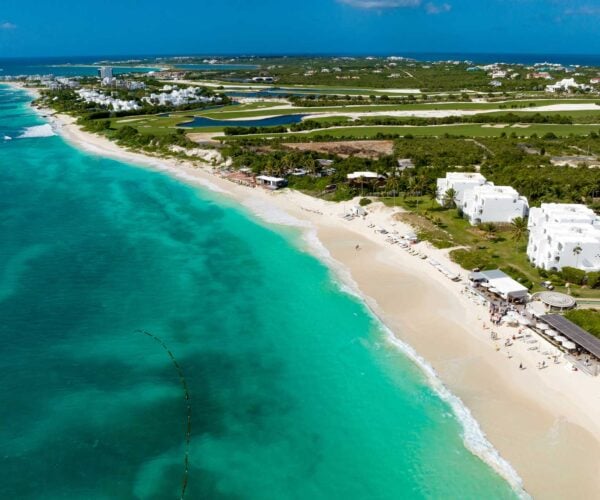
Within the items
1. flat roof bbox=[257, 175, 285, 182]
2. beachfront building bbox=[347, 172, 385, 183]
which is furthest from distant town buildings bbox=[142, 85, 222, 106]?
beachfront building bbox=[347, 172, 385, 183]

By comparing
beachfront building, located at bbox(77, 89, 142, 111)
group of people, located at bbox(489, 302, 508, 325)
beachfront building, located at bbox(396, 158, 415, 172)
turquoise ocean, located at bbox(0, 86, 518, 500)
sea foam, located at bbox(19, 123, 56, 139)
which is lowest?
turquoise ocean, located at bbox(0, 86, 518, 500)

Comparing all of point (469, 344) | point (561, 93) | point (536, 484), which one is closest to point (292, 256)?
point (469, 344)

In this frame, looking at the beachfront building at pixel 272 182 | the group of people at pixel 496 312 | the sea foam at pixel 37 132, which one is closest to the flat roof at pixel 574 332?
the group of people at pixel 496 312

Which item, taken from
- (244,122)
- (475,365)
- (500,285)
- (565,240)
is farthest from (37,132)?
(475,365)

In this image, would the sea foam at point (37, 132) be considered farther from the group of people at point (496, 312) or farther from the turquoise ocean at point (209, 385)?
the group of people at point (496, 312)

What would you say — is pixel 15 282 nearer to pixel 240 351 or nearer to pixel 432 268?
pixel 240 351

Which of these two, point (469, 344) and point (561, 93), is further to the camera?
point (561, 93)

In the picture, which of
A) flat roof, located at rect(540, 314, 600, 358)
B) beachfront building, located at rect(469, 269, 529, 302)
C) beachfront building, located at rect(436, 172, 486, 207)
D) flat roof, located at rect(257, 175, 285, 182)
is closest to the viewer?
flat roof, located at rect(540, 314, 600, 358)

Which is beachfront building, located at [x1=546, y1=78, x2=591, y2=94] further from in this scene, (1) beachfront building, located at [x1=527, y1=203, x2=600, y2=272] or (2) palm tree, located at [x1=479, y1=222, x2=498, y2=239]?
(1) beachfront building, located at [x1=527, y1=203, x2=600, y2=272]
